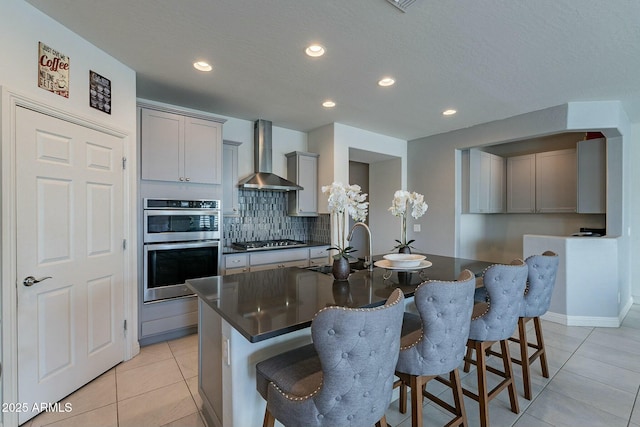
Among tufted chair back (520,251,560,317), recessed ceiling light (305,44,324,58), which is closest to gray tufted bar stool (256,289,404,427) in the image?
tufted chair back (520,251,560,317)

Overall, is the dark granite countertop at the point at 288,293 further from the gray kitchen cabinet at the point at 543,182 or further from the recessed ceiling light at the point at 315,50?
the gray kitchen cabinet at the point at 543,182

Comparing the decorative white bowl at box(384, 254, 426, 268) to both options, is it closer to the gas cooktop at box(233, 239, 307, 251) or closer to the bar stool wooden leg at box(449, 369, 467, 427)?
the bar stool wooden leg at box(449, 369, 467, 427)

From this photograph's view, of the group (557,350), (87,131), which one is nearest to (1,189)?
(87,131)

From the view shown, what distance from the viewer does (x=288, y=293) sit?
5.60 feet

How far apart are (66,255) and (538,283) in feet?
11.5

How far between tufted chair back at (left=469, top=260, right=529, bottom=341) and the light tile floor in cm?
60

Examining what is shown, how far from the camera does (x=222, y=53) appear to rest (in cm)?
244

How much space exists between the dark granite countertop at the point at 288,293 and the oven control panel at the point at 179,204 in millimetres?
1464

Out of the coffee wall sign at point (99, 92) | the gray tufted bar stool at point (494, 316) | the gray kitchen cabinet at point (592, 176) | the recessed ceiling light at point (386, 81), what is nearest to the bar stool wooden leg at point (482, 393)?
the gray tufted bar stool at point (494, 316)

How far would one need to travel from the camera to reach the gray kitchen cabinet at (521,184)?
4.84 m

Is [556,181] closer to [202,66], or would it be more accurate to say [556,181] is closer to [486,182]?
[486,182]

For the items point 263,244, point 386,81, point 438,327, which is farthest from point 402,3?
point 263,244

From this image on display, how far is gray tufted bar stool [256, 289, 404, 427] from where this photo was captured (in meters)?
1.03

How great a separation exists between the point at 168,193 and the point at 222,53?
1.56m
